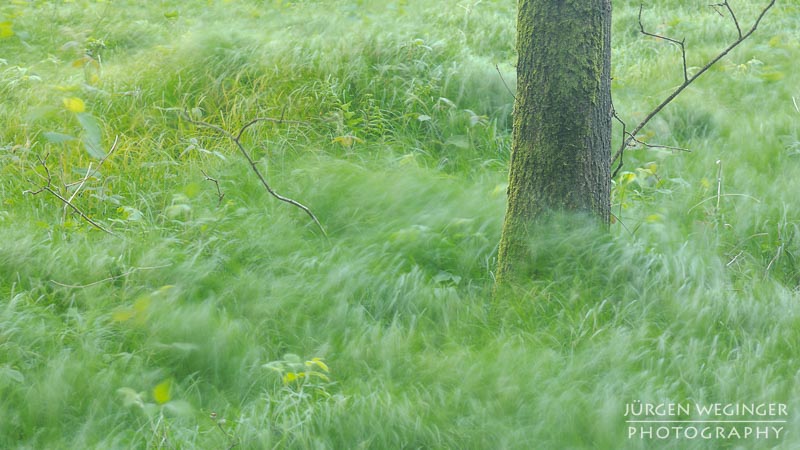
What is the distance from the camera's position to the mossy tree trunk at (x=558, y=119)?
327 centimetres

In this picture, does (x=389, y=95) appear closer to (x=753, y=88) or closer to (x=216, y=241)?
(x=216, y=241)

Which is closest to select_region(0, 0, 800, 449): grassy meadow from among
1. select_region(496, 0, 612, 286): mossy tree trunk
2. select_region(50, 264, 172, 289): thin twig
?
select_region(50, 264, 172, 289): thin twig

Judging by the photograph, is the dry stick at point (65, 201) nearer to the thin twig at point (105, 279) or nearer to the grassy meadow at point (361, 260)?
the grassy meadow at point (361, 260)

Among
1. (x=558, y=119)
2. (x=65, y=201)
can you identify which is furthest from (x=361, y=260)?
(x=65, y=201)

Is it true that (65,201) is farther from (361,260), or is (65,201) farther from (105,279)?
(361,260)

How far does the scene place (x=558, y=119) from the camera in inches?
130

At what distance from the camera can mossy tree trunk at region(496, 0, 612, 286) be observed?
327cm

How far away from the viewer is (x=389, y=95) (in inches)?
201

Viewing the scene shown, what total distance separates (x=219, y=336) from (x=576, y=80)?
5.90ft

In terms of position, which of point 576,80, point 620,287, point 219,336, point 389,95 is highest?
point 576,80

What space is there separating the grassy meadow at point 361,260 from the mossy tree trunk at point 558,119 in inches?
5.3

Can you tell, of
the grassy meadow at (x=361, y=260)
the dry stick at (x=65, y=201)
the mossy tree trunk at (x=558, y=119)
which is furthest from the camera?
the dry stick at (x=65, y=201)

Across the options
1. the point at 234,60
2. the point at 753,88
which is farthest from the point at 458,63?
the point at 753,88

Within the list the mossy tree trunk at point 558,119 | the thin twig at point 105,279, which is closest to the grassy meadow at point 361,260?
the thin twig at point 105,279
